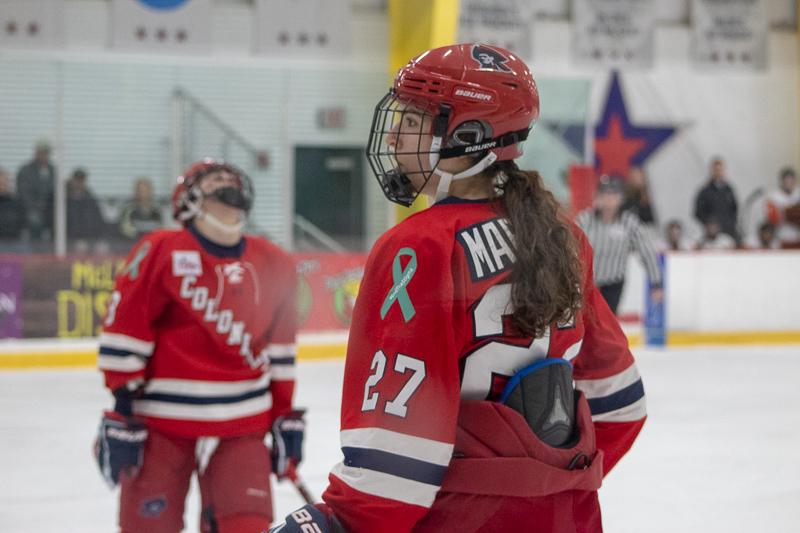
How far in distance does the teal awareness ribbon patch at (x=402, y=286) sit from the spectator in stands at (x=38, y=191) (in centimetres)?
743

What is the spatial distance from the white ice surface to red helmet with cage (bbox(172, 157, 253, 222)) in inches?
48.2

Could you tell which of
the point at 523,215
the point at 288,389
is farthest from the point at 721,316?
the point at 523,215

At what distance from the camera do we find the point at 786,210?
36.6ft

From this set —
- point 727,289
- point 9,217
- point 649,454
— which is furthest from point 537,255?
point 727,289

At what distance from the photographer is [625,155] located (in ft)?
43.1

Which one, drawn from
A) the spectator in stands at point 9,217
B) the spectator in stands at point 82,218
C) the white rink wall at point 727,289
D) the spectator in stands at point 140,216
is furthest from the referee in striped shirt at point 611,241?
the spectator in stands at point 9,217

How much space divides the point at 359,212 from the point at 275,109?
1.46 meters

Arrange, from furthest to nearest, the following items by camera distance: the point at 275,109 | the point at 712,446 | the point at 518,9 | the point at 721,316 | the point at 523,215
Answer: the point at 518,9
the point at 275,109
the point at 721,316
the point at 712,446
the point at 523,215

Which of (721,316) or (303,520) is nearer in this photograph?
(303,520)

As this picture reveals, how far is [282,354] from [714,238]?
28.8ft

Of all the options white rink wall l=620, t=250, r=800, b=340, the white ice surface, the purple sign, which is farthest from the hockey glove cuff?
white rink wall l=620, t=250, r=800, b=340

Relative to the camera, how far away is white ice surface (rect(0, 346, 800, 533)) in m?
3.64

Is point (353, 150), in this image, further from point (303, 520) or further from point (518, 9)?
point (303, 520)

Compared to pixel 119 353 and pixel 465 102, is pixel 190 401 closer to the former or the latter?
pixel 119 353
